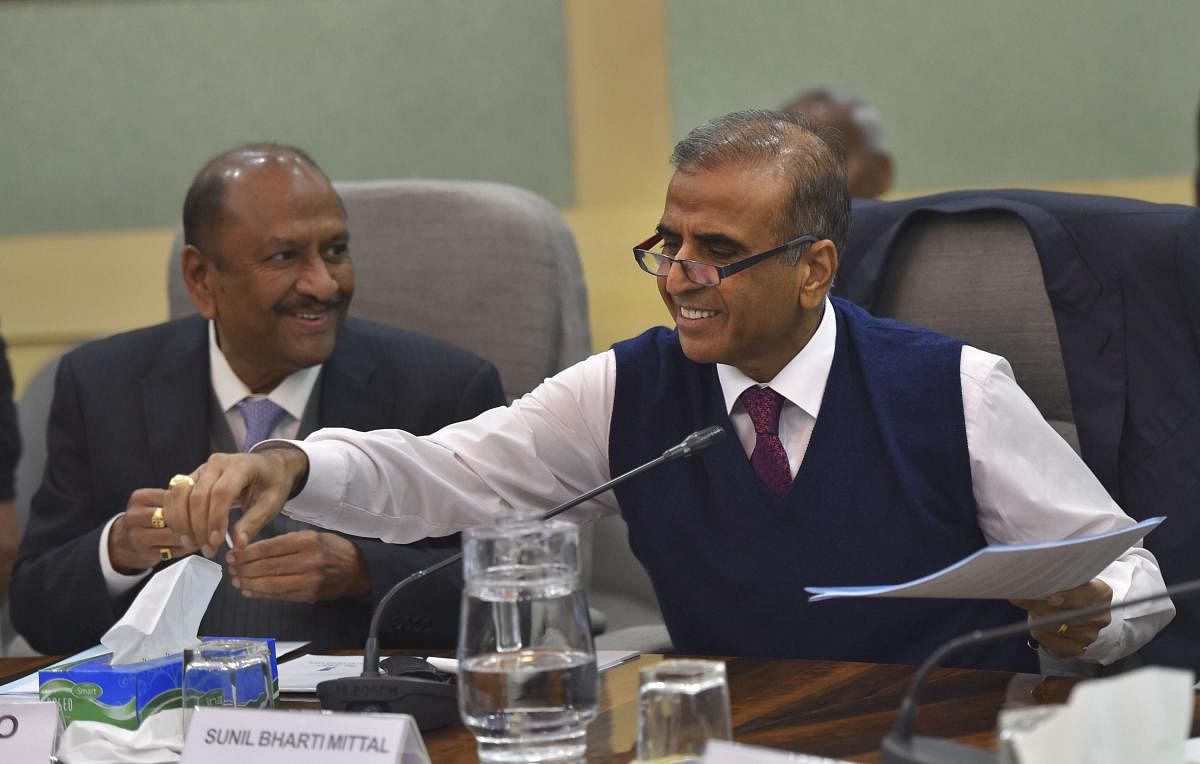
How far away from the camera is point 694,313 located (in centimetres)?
171

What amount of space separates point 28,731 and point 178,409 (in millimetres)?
1064

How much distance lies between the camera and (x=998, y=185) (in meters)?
3.52

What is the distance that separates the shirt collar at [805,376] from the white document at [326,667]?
1.17 ft

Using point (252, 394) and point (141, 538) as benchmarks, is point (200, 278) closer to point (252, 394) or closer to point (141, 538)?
point (252, 394)

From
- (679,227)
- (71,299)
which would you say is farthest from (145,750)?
(71,299)

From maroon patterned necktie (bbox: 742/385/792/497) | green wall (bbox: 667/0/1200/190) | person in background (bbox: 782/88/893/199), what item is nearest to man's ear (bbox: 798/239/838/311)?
maroon patterned necktie (bbox: 742/385/792/497)

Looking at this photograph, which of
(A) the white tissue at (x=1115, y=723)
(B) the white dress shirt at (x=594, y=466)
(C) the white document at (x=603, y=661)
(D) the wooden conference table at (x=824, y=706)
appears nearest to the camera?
(A) the white tissue at (x=1115, y=723)

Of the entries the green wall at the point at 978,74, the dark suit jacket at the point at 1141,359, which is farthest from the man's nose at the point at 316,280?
the green wall at the point at 978,74

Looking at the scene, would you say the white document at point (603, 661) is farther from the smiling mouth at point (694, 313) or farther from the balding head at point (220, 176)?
the balding head at point (220, 176)

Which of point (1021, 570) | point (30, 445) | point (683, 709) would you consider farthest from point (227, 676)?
point (30, 445)

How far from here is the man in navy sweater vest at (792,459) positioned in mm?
1668

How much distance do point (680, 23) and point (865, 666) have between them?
2.50 m

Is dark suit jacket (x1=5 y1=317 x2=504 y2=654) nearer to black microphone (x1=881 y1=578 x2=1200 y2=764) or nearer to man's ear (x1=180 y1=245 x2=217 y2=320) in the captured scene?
man's ear (x1=180 y1=245 x2=217 y2=320)

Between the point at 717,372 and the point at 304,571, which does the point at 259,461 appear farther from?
the point at 717,372
